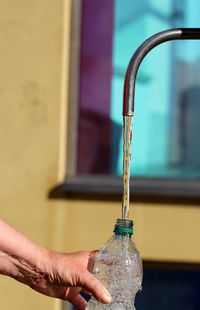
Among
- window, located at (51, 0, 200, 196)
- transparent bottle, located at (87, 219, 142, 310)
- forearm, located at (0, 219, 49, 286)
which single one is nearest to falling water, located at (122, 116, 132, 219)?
transparent bottle, located at (87, 219, 142, 310)

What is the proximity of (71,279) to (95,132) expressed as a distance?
312cm

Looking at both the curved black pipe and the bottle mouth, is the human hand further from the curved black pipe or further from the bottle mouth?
the curved black pipe

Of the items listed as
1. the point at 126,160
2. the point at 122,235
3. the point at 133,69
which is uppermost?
the point at 133,69

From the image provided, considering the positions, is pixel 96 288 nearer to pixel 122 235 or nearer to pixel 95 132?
pixel 122 235

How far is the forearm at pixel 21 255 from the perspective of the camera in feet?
6.77

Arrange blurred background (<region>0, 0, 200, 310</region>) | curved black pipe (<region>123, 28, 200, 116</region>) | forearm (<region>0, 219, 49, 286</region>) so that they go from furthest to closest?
blurred background (<region>0, 0, 200, 310</region>), forearm (<region>0, 219, 49, 286</region>), curved black pipe (<region>123, 28, 200, 116</region>)

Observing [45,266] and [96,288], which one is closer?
[96,288]

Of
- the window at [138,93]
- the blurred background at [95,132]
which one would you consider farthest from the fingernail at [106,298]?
the window at [138,93]

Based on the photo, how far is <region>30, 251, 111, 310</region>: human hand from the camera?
190 centimetres

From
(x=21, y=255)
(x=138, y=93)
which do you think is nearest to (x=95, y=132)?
(x=138, y=93)

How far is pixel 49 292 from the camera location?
215cm

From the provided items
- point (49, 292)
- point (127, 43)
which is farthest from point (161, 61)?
point (49, 292)

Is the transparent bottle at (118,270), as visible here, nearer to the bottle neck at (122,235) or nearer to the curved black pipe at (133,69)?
the bottle neck at (122,235)

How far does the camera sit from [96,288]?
189 centimetres
